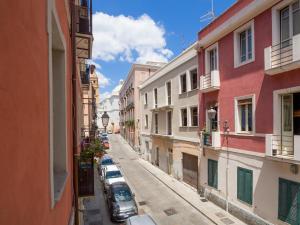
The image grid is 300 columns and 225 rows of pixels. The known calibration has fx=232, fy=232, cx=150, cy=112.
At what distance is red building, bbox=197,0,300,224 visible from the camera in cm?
1036

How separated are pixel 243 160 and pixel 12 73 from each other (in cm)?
1351

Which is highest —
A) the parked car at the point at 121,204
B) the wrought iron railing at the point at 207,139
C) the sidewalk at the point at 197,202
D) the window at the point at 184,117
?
the window at the point at 184,117

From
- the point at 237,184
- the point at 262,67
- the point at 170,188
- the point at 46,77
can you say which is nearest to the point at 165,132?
the point at 170,188

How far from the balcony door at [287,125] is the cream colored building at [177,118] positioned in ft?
25.6

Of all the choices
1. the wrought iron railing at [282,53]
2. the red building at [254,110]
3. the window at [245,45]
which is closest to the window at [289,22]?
the red building at [254,110]

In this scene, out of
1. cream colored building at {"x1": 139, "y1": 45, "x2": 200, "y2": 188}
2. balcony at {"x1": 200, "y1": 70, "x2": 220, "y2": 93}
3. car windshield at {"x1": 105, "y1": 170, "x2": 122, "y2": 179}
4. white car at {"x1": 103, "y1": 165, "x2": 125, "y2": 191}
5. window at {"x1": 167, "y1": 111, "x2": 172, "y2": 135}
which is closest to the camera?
balcony at {"x1": 200, "y1": 70, "x2": 220, "y2": 93}

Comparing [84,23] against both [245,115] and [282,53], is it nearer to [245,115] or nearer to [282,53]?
[282,53]

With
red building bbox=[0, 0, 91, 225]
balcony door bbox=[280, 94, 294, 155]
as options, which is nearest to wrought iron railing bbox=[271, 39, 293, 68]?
balcony door bbox=[280, 94, 294, 155]

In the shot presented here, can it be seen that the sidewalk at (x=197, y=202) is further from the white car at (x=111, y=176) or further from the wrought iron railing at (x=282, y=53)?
the wrought iron railing at (x=282, y=53)

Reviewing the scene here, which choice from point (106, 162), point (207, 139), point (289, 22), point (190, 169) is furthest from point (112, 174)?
point (289, 22)

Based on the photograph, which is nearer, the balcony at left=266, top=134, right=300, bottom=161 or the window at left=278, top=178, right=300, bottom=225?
the window at left=278, top=178, right=300, bottom=225

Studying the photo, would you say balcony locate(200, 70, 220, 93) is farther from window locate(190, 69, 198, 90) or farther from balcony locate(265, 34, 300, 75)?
balcony locate(265, 34, 300, 75)

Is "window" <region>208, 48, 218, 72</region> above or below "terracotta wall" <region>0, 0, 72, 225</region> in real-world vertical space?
above

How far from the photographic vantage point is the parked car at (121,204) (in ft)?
43.0
